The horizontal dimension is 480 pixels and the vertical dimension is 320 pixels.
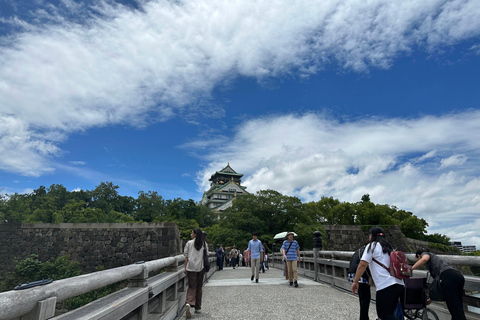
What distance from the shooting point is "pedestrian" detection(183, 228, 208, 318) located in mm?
6016

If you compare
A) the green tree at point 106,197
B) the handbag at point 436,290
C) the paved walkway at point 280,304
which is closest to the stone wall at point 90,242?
the paved walkway at point 280,304

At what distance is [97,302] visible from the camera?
2.99 m

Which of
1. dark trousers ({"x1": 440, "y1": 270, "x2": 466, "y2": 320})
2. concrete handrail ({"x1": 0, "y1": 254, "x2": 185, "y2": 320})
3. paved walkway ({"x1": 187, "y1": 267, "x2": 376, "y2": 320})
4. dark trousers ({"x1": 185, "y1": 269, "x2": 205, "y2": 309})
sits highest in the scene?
concrete handrail ({"x1": 0, "y1": 254, "x2": 185, "y2": 320})

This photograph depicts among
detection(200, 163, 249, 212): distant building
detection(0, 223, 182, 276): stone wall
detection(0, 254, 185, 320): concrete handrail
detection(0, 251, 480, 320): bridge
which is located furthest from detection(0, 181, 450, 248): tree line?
detection(0, 254, 185, 320): concrete handrail

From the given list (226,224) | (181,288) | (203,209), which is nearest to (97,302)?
(181,288)

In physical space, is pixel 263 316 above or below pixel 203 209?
below

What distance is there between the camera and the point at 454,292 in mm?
3816

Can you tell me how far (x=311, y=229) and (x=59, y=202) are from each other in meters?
54.9

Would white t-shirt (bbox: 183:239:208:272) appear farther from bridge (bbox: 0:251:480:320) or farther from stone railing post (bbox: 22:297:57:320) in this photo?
stone railing post (bbox: 22:297:57:320)

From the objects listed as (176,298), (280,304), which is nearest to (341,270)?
(280,304)

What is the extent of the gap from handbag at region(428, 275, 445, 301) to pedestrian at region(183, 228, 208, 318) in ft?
12.8

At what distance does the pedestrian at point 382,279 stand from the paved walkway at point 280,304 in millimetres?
2112

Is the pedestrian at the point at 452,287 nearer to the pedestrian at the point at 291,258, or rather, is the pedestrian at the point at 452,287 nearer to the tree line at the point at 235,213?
the pedestrian at the point at 291,258

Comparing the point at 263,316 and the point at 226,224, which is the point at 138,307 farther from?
the point at 226,224
